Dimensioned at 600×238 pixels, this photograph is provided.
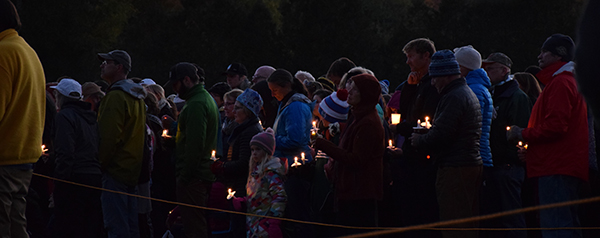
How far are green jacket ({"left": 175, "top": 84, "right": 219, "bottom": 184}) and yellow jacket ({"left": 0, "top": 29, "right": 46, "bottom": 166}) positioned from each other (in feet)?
9.17

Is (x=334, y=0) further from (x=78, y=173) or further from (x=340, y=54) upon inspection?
(x=78, y=173)

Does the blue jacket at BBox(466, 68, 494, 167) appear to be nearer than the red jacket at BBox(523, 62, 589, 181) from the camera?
No

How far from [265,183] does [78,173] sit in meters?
1.98

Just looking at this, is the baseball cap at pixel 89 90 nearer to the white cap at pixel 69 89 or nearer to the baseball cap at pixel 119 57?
the baseball cap at pixel 119 57

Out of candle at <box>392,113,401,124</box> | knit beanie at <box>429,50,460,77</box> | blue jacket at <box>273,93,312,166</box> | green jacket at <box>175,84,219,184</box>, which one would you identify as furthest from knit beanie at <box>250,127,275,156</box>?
knit beanie at <box>429,50,460,77</box>

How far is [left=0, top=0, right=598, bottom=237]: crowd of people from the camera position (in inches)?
244

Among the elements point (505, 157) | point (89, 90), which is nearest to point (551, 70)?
point (505, 157)

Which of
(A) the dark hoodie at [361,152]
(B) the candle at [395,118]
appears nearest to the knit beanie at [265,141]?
(A) the dark hoodie at [361,152]

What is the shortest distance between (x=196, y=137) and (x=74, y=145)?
1309 mm

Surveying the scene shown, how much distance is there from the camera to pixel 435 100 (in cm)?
670

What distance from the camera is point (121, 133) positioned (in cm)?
770

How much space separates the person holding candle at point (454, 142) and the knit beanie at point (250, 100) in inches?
89.3

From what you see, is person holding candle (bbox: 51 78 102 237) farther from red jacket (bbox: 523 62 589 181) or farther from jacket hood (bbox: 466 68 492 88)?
red jacket (bbox: 523 62 589 181)

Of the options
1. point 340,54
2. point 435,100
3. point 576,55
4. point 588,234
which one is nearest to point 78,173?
point 435,100
